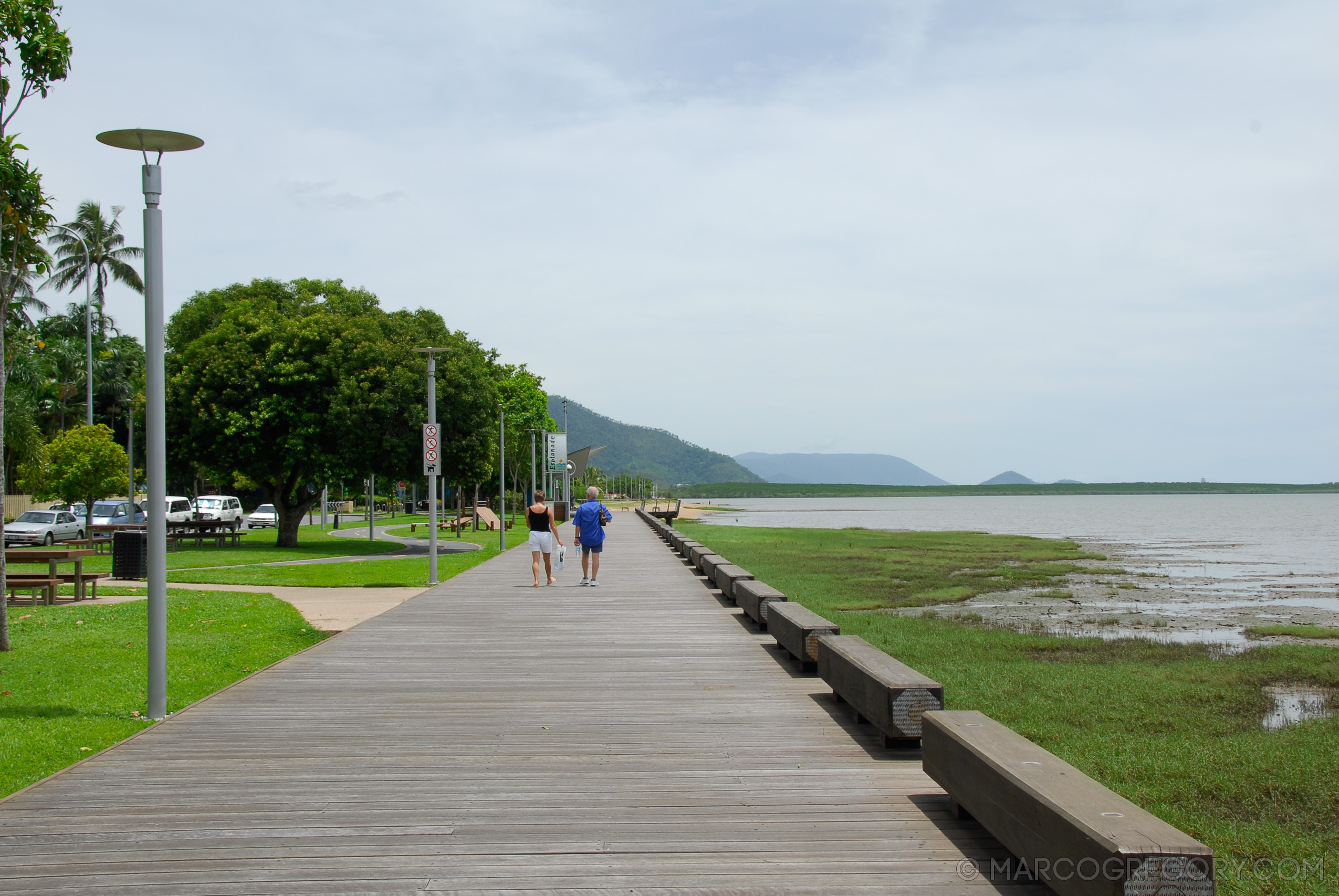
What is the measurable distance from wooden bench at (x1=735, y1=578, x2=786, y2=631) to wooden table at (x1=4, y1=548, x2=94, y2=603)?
9490 millimetres

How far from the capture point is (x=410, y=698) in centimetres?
769

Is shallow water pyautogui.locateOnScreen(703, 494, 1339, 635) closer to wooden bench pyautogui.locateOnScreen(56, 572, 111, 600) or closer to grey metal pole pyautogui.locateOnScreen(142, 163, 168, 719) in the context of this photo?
grey metal pole pyautogui.locateOnScreen(142, 163, 168, 719)

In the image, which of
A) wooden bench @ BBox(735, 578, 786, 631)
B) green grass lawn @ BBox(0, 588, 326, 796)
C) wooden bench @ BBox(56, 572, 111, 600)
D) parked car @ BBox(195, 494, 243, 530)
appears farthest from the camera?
parked car @ BBox(195, 494, 243, 530)

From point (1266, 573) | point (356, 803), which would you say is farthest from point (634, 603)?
point (1266, 573)

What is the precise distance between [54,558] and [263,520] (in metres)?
34.9

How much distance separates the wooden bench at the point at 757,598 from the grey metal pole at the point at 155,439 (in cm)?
566

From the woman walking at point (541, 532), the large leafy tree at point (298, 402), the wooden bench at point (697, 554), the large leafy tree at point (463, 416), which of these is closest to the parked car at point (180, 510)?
the large leafy tree at point (298, 402)

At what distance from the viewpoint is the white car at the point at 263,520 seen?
155 ft

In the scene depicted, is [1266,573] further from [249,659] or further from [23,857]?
[23,857]

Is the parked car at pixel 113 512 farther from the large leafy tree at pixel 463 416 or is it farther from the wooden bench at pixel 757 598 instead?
the wooden bench at pixel 757 598

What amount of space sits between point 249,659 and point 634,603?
5730 millimetres

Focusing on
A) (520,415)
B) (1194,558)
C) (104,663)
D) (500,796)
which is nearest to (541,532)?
(104,663)

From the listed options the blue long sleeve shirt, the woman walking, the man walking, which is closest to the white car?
the woman walking

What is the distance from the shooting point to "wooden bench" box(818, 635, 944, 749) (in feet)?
19.0
